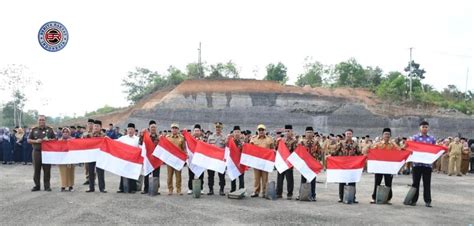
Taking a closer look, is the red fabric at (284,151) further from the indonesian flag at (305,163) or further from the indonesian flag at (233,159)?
the indonesian flag at (233,159)

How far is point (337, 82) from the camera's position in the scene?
8794 cm

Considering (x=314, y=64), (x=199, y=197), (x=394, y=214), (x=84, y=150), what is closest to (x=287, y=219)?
(x=394, y=214)

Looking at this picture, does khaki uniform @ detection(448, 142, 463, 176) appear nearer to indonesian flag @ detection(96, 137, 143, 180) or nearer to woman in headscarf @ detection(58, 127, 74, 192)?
indonesian flag @ detection(96, 137, 143, 180)

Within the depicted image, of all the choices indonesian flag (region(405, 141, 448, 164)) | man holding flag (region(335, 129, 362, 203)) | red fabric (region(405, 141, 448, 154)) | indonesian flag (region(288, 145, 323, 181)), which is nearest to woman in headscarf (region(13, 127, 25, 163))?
indonesian flag (region(288, 145, 323, 181))

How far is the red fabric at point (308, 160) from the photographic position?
44.7 ft

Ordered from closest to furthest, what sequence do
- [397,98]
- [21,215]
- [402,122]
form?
1. [21,215]
2. [402,122]
3. [397,98]

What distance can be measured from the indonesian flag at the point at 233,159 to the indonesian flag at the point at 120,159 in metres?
2.16

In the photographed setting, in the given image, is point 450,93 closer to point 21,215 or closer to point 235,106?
point 235,106

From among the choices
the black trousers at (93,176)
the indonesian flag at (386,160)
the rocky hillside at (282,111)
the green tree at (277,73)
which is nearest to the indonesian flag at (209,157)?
the black trousers at (93,176)

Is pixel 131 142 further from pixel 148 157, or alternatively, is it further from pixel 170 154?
pixel 170 154

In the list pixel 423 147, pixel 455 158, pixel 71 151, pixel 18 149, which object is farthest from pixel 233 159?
pixel 18 149

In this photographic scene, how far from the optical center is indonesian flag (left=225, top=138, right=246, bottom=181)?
561 inches

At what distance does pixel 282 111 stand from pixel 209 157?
4464 centimetres

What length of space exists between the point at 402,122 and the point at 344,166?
45.2 meters
